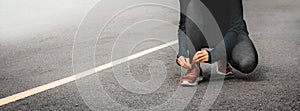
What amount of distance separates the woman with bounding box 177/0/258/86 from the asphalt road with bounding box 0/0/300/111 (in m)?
0.16

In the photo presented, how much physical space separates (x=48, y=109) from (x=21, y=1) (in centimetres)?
960

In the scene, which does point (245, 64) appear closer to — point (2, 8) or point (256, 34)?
point (256, 34)

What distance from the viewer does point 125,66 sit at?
188 inches

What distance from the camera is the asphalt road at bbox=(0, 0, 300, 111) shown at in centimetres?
335

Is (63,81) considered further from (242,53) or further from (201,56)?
(242,53)

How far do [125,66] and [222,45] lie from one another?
1.32m

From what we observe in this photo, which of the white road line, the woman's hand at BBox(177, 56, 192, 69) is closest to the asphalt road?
the white road line

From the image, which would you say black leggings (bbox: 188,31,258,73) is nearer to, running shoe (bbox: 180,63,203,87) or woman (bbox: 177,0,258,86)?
woman (bbox: 177,0,258,86)

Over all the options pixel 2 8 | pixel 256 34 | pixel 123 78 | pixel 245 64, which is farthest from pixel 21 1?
pixel 245 64

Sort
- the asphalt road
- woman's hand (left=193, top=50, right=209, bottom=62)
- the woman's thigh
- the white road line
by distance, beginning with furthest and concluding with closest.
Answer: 1. the woman's thigh
2. woman's hand (left=193, top=50, right=209, bottom=62)
3. the white road line
4. the asphalt road

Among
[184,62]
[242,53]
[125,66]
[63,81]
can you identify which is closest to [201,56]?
[184,62]

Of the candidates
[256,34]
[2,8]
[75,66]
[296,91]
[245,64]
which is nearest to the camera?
[296,91]

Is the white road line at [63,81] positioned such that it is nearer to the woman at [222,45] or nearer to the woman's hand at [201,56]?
the woman at [222,45]

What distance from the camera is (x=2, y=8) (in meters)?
11.0
